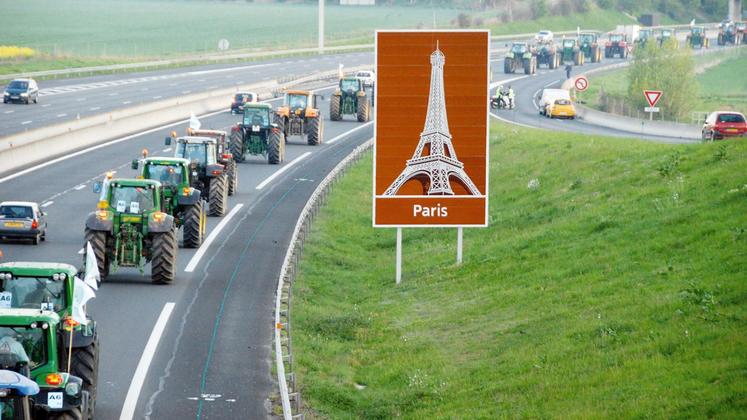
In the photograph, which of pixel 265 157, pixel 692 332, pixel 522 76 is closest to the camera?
pixel 692 332

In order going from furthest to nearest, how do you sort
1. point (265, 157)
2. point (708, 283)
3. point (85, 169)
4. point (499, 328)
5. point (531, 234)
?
point (265, 157) < point (85, 169) < point (531, 234) < point (499, 328) < point (708, 283)

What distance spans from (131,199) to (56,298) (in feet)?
43.9

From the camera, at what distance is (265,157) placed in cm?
6719

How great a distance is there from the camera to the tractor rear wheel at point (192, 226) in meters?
41.8

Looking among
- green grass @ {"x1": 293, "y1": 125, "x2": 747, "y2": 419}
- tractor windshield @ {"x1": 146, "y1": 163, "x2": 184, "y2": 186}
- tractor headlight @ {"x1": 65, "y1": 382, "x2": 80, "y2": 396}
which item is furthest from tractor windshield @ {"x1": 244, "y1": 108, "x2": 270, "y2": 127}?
tractor headlight @ {"x1": 65, "y1": 382, "x2": 80, "y2": 396}

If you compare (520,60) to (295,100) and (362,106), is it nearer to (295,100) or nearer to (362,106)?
(362,106)

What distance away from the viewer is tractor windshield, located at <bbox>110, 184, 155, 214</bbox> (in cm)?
3575

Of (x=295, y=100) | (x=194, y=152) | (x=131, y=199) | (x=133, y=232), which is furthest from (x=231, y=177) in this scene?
(x=133, y=232)

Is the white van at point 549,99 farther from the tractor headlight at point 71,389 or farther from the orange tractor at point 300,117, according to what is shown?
the tractor headlight at point 71,389

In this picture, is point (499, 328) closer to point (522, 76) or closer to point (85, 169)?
point (85, 169)

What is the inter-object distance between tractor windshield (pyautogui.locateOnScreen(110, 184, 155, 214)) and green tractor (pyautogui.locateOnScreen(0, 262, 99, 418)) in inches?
512

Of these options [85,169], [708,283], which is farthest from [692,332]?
[85,169]

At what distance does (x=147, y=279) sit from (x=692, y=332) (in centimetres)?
1588

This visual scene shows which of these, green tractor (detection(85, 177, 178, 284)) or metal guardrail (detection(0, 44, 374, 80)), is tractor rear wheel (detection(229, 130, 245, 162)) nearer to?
green tractor (detection(85, 177, 178, 284))
